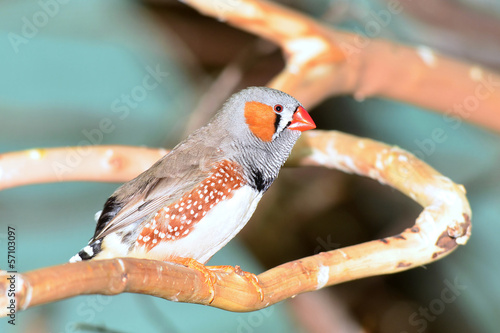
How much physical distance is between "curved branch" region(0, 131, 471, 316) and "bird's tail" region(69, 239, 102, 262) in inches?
16.3

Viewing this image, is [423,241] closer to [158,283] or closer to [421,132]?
[158,283]

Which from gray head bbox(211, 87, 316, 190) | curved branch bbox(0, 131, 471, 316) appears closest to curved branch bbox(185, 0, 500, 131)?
curved branch bbox(0, 131, 471, 316)

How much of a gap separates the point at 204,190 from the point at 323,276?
44 cm

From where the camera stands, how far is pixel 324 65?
2570mm

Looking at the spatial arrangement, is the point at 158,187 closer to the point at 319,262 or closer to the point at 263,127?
the point at 263,127

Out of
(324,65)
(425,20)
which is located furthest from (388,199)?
(324,65)

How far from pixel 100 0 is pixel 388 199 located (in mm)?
2300

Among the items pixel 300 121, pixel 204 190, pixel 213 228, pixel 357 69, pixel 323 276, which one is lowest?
pixel 323 276

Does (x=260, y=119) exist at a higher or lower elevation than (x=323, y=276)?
higher

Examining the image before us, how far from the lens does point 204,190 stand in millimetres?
1738

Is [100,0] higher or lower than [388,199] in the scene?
higher

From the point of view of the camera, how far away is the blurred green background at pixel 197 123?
3.39 meters

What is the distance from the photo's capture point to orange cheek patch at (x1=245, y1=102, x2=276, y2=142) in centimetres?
180

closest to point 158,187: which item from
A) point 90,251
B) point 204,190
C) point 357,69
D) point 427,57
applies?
point 204,190
